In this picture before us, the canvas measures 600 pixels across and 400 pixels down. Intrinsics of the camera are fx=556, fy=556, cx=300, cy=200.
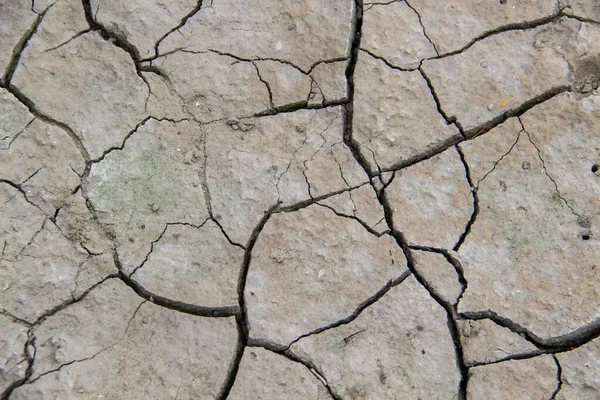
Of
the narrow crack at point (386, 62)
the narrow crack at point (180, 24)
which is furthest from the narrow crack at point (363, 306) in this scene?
the narrow crack at point (180, 24)

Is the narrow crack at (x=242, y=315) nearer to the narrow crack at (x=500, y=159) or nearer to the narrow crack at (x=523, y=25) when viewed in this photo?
the narrow crack at (x=500, y=159)

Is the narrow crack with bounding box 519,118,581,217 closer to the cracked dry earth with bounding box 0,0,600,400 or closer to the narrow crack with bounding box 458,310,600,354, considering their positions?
the cracked dry earth with bounding box 0,0,600,400

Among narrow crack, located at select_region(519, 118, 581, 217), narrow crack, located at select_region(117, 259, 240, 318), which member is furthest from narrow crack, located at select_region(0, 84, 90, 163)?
narrow crack, located at select_region(519, 118, 581, 217)

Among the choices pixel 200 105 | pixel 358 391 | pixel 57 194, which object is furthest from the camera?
pixel 200 105

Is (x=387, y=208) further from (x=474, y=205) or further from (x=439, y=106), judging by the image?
(x=439, y=106)

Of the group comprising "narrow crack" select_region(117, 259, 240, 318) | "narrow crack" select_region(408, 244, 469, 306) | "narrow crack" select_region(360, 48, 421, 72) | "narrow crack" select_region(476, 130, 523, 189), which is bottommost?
"narrow crack" select_region(117, 259, 240, 318)

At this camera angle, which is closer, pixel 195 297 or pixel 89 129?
pixel 195 297

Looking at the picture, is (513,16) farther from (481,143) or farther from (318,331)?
(318,331)

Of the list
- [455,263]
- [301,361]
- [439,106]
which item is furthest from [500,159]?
[301,361]

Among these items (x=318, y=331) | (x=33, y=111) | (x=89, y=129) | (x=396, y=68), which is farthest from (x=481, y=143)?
(x=33, y=111)
